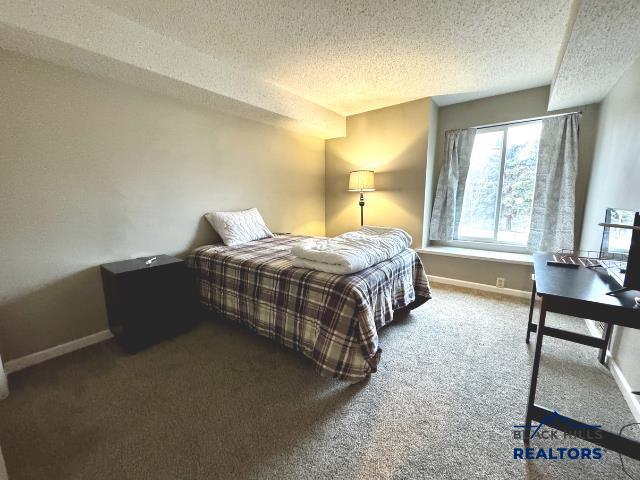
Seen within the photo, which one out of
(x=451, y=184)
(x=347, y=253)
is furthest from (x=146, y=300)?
(x=451, y=184)

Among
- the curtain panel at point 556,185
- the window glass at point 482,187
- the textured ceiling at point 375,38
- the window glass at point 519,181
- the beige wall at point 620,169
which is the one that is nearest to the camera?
the beige wall at point 620,169

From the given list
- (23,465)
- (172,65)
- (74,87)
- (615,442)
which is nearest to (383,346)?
(615,442)

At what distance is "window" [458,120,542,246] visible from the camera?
3.16m

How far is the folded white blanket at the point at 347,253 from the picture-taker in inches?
70.5

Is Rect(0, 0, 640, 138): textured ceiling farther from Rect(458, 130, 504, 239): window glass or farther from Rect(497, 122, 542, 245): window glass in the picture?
Rect(458, 130, 504, 239): window glass

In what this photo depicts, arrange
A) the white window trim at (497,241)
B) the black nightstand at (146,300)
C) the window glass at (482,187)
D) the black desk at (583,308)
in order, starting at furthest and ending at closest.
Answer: the window glass at (482,187)
the white window trim at (497,241)
the black nightstand at (146,300)
the black desk at (583,308)

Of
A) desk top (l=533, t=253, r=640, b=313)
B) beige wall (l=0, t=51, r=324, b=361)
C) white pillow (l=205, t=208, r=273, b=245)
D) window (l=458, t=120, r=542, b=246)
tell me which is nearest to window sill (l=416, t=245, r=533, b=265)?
window (l=458, t=120, r=542, b=246)

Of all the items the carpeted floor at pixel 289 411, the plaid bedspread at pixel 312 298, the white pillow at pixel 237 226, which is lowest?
the carpeted floor at pixel 289 411

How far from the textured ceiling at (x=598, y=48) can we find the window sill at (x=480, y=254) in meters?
1.69

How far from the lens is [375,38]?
2.05 metres

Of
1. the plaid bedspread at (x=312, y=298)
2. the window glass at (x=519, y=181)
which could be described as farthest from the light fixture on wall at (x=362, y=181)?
the window glass at (x=519, y=181)

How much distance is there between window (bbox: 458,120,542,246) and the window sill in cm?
21

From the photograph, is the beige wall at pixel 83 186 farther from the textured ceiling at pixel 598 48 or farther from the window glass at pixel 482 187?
the window glass at pixel 482 187

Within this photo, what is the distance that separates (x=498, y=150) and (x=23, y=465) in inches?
187
